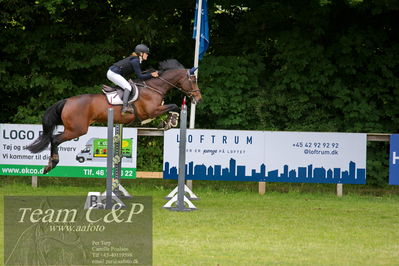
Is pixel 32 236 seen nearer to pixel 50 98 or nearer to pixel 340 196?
pixel 340 196

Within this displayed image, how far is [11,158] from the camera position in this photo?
1673 centimetres

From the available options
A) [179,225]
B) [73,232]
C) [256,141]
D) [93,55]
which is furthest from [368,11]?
[73,232]

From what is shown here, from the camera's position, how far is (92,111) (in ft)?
43.9

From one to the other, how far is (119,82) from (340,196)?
234 inches

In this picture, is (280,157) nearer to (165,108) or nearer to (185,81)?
(185,81)

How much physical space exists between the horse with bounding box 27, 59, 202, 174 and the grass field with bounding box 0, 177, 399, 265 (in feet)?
5.71

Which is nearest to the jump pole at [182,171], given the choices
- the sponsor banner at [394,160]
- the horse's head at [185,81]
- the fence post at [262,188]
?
A: the horse's head at [185,81]

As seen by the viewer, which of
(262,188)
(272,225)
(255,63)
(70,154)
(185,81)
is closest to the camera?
(272,225)

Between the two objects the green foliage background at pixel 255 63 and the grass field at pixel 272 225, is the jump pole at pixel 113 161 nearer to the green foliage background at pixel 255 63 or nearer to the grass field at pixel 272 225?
the grass field at pixel 272 225

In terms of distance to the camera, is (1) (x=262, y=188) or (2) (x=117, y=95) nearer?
(2) (x=117, y=95)

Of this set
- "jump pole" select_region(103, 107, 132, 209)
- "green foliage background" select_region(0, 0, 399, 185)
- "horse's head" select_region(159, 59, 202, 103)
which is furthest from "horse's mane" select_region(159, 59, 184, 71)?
"green foliage background" select_region(0, 0, 399, 185)

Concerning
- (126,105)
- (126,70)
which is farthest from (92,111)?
(126,70)

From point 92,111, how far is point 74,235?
371 cm

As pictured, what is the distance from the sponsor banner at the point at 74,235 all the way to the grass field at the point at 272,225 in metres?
0.29
